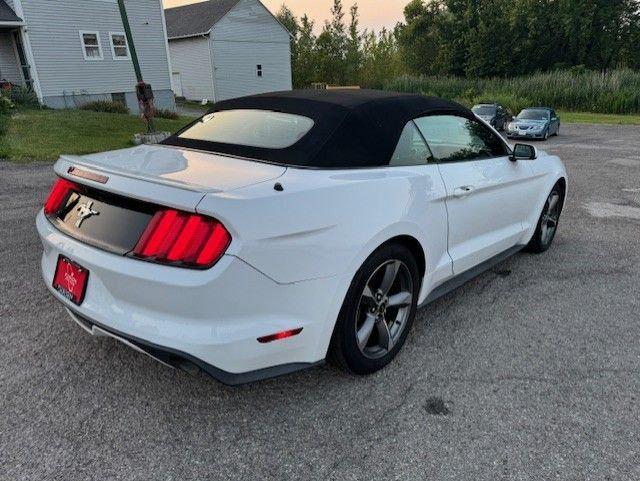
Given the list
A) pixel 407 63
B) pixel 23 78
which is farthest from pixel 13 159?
pixel 407 63

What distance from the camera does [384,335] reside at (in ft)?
9.14

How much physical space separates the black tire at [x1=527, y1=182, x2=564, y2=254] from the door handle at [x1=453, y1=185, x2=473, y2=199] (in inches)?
66.6

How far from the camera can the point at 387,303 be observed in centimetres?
276

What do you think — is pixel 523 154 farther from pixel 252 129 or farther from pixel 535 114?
pixel 535 114

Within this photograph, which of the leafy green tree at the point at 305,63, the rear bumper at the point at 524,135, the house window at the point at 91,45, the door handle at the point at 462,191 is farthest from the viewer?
the leafy green tree at the point at 305,63

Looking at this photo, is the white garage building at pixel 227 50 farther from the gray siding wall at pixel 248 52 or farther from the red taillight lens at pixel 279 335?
the red taillight lens at pixel 279 335

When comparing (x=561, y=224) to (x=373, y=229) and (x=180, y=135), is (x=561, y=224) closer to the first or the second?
(x=373, y=229)

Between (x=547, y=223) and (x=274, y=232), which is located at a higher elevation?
(x=274, y=232)

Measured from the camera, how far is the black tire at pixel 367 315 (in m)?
2.47

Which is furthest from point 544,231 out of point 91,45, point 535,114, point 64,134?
point 91,45

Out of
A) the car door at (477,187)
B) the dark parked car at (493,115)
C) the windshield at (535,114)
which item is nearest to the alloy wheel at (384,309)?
the car door at (477,187)

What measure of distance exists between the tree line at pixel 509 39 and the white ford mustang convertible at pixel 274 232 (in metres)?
45.2

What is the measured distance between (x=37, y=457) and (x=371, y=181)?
6.70 ft

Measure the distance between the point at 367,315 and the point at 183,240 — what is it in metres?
1.17
